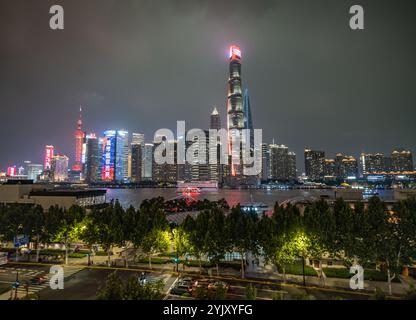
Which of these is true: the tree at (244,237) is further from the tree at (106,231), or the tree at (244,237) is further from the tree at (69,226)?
the tree at (69,226)

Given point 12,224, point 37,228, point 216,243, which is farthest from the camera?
point 12,224

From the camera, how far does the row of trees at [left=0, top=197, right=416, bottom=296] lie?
885 inches

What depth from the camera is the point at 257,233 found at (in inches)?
1017

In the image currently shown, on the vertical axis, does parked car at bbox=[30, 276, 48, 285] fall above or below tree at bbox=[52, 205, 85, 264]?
below

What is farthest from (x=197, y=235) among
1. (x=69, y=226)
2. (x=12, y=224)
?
→ (x=12, y=224)

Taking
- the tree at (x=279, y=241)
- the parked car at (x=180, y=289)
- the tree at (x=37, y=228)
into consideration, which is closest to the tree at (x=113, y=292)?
the parked car at (x=180, y=289)

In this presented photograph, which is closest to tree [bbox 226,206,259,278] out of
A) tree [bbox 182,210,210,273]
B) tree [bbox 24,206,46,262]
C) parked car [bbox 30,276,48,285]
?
tree [bbox 182,210,210,273]

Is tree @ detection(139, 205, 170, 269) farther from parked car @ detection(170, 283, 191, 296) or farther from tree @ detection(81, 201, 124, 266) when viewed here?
parked car @ detection(170, 283, 191, 296)

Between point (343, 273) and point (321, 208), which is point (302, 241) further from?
point (321, 208)

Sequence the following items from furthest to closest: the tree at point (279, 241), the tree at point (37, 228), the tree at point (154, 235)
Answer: the tree at point (37, 228) < the tree at point (154, 235) < the tree at point (279, 241)

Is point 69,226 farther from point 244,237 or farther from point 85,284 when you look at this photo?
point 244,237

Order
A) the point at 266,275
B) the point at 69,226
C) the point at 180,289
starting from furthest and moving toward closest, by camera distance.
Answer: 1. the point at 69,226
2. the point at 266,275
3. the point at 180,289

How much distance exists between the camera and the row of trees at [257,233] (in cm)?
2248
